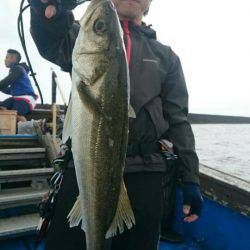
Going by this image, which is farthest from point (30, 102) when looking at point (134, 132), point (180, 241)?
point (134, 132)

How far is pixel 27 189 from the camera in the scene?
5113 millimetres

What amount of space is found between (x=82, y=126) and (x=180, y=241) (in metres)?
3.19

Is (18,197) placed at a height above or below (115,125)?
below

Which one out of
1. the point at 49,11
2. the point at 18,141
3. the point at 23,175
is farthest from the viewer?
the point at 18,141

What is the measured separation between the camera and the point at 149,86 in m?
2.55

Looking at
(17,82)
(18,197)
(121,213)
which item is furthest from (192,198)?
(17,82)

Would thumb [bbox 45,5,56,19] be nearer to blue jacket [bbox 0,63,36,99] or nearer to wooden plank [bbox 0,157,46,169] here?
wooden plank [bbox 0,157,46,169]

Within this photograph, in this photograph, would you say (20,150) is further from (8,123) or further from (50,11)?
(50,11)

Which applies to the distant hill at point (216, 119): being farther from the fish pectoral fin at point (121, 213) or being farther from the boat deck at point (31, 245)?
the fish pectoral fin at point (121, 213)

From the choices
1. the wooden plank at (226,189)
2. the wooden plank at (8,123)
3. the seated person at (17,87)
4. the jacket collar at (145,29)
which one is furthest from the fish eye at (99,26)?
the seated person at (17,87)

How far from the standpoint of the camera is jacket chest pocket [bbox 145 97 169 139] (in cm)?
251

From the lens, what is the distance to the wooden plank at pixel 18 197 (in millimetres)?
4529

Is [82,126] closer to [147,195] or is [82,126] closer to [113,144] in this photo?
[113,144]

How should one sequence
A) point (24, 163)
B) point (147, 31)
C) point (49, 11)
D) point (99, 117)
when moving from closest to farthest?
point (99, 117), point (49, 11), point (147, 31), point (24, 163)
